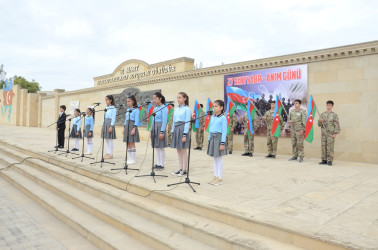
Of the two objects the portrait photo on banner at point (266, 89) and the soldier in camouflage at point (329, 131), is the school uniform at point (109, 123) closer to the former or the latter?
the portrait photo on banner at point (266, 89)

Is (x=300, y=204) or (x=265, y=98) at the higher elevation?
(x=265, y=98)

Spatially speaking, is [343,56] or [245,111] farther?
[245,111]

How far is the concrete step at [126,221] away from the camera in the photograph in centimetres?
340

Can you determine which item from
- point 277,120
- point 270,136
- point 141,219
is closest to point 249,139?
point 270,136

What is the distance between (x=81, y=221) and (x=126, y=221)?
0.89m

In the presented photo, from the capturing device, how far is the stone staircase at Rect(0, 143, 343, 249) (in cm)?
316

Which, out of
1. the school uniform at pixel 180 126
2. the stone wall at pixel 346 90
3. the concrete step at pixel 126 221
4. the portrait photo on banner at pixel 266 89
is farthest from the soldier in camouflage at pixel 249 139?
the concrete step at pixel 126 221

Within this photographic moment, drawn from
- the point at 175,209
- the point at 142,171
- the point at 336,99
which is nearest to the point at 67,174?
the point at 142,171

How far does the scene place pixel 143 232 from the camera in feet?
12.2

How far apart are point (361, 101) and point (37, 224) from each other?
30.5 ft

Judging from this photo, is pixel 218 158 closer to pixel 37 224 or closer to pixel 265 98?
pixel 37 224

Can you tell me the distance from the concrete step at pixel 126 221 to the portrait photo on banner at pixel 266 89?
7.40 metres

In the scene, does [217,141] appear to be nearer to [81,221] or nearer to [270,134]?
[81,221]

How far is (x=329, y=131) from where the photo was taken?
8492 mm
